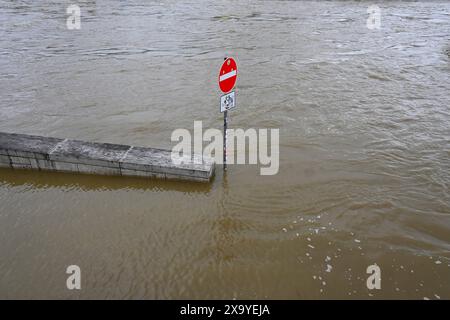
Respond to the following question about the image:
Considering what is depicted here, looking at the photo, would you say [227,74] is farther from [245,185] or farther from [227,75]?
[245,185]

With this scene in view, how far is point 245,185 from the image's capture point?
555 cm

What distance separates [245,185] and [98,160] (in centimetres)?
247

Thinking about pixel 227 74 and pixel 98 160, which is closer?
pixel 227 74

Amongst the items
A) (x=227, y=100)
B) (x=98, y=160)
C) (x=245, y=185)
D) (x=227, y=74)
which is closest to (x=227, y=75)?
(x=227, y=74)

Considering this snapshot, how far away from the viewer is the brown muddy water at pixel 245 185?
4012 mm

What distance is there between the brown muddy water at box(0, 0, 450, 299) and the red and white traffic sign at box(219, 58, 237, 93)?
1.52 metres

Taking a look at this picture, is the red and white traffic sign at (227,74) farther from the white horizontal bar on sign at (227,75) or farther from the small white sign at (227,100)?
the small white sign at (227,100)

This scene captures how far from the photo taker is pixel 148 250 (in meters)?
4.34

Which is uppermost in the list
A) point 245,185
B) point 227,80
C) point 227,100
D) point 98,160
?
point 227,80

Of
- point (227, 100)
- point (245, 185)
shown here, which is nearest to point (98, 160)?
point (227, 100)

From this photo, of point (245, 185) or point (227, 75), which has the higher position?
point (227, 75)

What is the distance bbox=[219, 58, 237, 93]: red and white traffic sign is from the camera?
502 centimetres

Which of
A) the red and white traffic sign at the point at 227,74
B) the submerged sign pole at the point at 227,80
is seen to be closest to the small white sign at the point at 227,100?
the submerged sign pole at the point at 227,80

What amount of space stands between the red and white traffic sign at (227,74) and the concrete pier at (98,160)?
1293 millimetres
